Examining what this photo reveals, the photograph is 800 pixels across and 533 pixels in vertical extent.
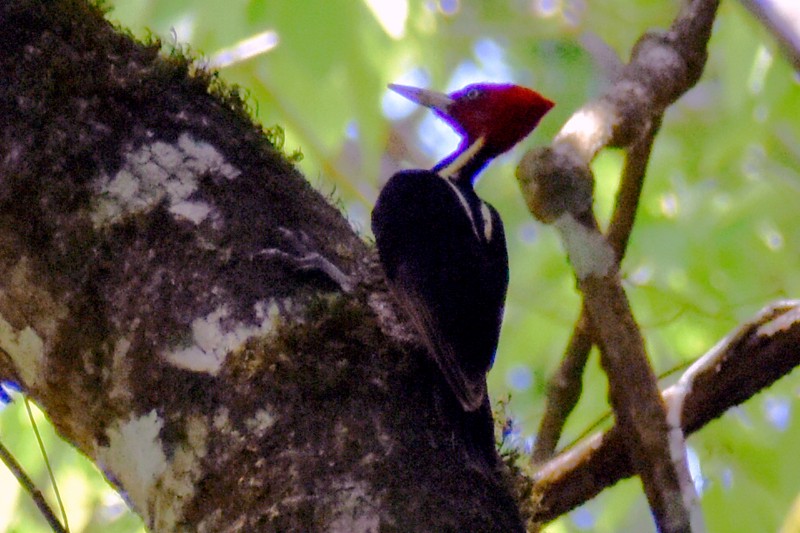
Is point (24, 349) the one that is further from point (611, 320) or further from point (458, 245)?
point (458, 245)

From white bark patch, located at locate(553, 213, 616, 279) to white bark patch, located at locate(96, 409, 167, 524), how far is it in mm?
803

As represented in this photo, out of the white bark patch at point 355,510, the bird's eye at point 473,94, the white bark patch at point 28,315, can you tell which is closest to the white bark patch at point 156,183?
the white bark patch at point 28,315

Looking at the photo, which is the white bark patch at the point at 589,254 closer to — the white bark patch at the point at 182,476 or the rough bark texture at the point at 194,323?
the rough bark texture at the point at 194,323

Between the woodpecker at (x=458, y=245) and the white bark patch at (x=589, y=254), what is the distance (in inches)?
12.2

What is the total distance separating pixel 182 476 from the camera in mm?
1534

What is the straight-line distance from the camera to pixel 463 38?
4828 mm

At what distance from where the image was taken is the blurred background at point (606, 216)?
2.64 meters

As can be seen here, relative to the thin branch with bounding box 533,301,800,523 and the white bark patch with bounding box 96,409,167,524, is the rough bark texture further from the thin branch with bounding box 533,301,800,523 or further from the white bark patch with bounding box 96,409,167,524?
the thin branch with bounding box 533,301,800,523

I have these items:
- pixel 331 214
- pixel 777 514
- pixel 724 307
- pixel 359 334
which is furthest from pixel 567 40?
pixel 359 334

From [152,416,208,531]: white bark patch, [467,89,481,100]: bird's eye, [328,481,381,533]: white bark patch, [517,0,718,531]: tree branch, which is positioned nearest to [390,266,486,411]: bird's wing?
[517,0,718,531]: tree branch

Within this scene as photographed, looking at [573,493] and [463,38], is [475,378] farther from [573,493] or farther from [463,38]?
[463,38]

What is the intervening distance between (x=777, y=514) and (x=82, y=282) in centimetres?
223

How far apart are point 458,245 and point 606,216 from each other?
1.34 meters

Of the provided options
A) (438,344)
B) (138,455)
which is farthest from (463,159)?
(138,455)
